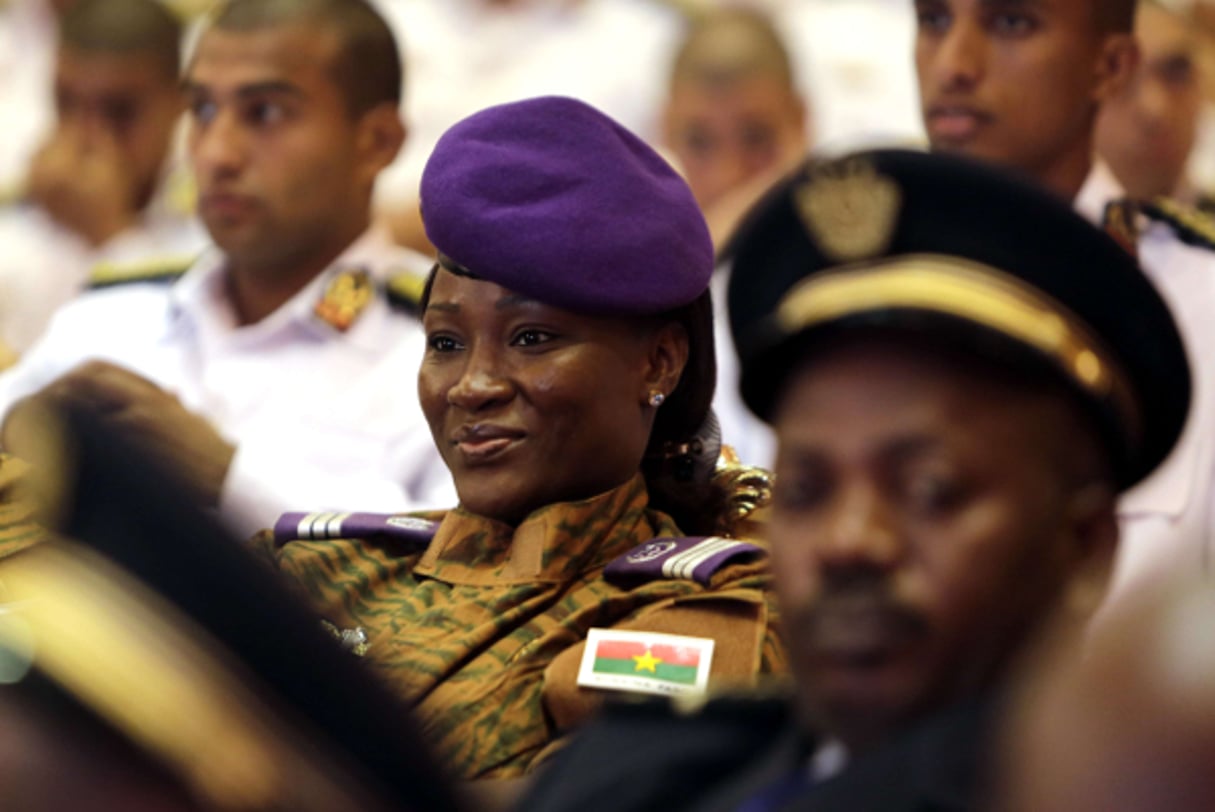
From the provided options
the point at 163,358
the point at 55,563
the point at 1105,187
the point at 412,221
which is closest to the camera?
the point at 55,563

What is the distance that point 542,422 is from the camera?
243 cm

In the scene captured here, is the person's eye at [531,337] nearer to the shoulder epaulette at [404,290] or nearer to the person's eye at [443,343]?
the person's eye at [443,343]

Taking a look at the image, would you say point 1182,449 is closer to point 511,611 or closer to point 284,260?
point 511,611

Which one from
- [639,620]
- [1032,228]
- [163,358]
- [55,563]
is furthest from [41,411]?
[163,358]

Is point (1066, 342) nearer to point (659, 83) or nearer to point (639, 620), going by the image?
point (639, 620)

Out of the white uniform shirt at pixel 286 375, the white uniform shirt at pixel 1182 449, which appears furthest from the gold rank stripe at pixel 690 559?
the white uniform shirt at pixel 286 375

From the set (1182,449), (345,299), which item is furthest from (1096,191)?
A: (345,299)

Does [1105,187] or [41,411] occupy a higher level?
[41,411]

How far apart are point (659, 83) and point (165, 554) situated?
3.60 m

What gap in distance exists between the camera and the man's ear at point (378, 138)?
4.29 metres

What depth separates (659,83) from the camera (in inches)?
182

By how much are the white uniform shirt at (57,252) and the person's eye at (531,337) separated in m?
2.96

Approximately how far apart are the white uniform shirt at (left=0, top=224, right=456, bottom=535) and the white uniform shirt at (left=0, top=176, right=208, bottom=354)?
0.76m

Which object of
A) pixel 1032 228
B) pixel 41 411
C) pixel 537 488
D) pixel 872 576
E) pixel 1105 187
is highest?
pixel 41 411
